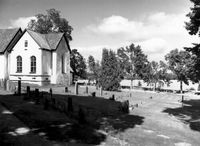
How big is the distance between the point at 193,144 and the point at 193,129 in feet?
13.3

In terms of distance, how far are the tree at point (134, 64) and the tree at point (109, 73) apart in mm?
17302

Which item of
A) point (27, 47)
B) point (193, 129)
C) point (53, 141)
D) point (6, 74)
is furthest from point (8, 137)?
point (6, 74)

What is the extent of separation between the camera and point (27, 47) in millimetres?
35156

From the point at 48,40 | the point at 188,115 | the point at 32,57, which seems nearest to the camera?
the point at 188,115

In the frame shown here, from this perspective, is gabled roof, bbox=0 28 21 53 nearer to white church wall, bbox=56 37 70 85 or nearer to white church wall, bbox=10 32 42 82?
white church wall, bbox=10 32 42 82

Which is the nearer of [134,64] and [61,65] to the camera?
[61,65]

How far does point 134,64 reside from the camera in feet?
181

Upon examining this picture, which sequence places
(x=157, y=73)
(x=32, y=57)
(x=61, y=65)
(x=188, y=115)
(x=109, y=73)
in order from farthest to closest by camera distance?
(x=157, y=73), (x=61, y=65), (x=109, y=73), (x=32, y=57), (x=188, y=115)

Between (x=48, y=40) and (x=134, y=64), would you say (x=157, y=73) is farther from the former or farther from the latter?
(x=48, y=40)

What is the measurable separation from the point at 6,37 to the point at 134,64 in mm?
33076

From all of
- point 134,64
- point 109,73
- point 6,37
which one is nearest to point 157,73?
point 134,64

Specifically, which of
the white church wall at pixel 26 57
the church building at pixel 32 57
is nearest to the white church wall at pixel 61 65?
the church building at pixel 32 57

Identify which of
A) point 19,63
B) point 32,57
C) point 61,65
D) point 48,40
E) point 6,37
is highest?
point 6,37

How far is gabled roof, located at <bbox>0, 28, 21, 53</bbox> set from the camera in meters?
37.4
